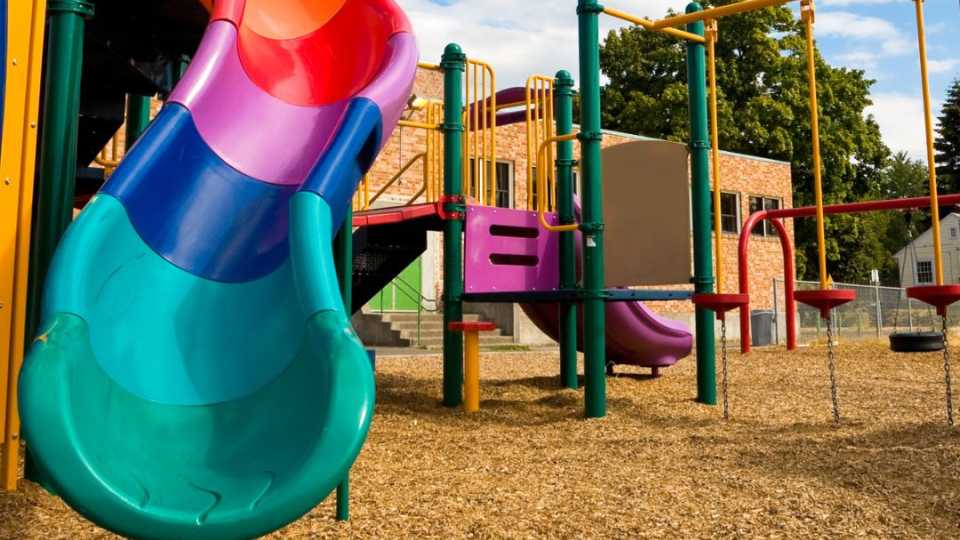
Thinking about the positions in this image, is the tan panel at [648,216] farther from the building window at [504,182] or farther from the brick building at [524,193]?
the building window at [504,182]

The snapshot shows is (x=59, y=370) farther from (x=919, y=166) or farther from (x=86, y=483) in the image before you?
(x=919, y=166)

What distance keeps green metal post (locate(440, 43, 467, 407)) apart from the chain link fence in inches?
400

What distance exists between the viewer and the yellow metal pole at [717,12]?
17.4ft

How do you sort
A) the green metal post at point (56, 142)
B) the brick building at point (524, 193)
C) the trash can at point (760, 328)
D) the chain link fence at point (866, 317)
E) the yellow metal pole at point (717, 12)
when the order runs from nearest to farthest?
the green metal post at point (56, 142)
the yellow metal pole at point (717, 12)
the trash can at point (760, 328)
the brick building at point (524, 193)
the chain link fence at point (866, 317)

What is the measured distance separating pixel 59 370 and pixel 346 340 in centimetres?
78

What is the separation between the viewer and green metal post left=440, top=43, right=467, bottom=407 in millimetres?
6227

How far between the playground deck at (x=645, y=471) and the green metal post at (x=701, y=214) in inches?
14.2

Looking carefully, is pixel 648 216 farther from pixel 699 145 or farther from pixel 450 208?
pixel 450 208

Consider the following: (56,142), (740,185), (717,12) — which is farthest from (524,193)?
(56,142)

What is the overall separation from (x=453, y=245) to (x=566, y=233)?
1112mm

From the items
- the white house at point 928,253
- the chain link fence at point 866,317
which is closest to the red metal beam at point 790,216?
the chain link fence at point 866,317

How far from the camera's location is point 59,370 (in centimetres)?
220

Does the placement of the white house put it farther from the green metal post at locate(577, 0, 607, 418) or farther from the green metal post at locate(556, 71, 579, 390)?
the green metal post at locate(577, 0, 607, 418)

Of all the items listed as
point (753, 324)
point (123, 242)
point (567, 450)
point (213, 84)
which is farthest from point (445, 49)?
point (753, 324)
